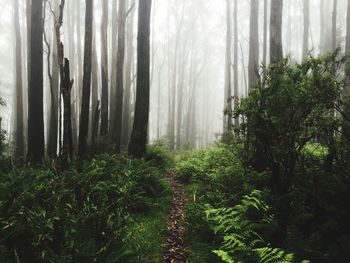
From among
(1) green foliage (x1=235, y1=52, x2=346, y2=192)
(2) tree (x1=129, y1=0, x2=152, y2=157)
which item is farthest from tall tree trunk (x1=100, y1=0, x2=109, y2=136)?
(1) green foliage (x1=235, y1=52, x2=346, y2=192)

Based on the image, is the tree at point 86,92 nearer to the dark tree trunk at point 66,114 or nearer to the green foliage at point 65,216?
the dark tree trunk at point 66,114

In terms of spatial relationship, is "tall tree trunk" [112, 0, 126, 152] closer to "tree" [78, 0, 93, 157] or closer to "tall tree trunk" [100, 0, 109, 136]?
"tall tree trunk" [100, 0, 109, 136]

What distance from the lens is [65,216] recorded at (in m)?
4.16

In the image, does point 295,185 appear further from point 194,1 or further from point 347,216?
point 194,1

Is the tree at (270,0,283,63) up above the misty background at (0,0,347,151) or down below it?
below

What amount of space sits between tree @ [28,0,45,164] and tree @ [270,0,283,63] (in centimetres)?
686

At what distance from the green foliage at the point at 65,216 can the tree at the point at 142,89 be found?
8.61ft

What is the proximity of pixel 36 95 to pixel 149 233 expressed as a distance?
6.25 m

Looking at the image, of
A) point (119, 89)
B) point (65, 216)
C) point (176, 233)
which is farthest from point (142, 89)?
point (65, 216)

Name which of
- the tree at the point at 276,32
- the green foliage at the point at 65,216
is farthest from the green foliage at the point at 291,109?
the tree at the point at 276,32

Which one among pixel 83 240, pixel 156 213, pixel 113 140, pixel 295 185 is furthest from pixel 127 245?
pixel 113 140

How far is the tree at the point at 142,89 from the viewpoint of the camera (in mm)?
9477

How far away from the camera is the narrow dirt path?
4.48m

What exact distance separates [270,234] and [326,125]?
6.54 feet
